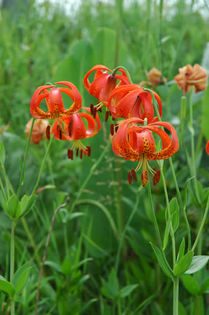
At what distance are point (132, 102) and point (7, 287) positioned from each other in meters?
0.40

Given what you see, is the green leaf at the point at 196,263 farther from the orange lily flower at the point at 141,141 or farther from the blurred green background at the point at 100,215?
the blurred green background at the point at 100,215

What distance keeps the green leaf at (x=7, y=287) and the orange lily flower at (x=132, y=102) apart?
353 millimetres

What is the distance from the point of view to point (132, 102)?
2.30 feet

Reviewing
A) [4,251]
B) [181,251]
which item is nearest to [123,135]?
[181,251]

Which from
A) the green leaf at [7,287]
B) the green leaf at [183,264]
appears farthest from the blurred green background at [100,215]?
the green leaf at [183,264]

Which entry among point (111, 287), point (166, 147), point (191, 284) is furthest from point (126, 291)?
point (166, 147)

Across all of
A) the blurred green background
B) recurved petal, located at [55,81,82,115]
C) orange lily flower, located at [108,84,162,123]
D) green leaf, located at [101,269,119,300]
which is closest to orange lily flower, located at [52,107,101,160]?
recurved petal, located at [55,81,82,115]

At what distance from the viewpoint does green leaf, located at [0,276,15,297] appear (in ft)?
2.43

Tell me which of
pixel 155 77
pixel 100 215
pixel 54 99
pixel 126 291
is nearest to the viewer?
pixel 54 99

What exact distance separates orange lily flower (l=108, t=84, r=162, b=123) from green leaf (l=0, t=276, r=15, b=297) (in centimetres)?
35

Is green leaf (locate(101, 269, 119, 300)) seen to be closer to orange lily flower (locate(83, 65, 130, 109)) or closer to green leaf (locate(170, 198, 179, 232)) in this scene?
green leaf (locate(170, 198, 179, 232))

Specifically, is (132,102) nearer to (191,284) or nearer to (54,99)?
(54,99)

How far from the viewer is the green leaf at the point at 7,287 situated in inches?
29.2

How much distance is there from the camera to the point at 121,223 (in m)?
1.37
